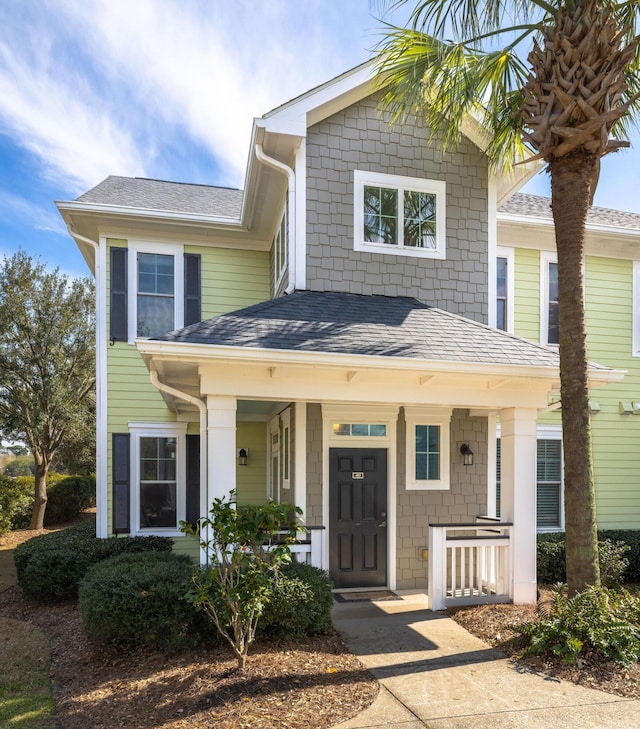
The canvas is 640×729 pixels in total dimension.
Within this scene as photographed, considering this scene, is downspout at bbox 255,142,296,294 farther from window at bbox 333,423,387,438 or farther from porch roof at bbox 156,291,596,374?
window at bbox 333,423,387,438

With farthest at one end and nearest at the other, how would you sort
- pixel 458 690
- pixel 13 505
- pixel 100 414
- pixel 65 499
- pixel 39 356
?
pixel 65 499 < pixel 39 356 < pixel 13 505 < pixel 100 414 < pixel 458 690

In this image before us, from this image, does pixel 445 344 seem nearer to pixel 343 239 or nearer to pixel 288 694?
pixel 343 239

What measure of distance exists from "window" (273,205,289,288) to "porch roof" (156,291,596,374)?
3.99ft

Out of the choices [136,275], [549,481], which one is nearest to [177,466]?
[136,275]

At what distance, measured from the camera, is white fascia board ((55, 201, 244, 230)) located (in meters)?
8.96

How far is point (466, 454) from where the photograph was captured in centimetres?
797

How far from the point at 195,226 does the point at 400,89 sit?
4.39 metres

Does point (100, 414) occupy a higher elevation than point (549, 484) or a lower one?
higher

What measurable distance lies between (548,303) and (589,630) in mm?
6952

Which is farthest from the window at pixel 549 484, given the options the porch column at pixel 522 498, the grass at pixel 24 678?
the grass at pixel 24 678

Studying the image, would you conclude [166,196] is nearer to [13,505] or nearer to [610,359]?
[13,505]

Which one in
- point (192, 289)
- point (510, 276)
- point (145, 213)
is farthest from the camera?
point (510, 276)

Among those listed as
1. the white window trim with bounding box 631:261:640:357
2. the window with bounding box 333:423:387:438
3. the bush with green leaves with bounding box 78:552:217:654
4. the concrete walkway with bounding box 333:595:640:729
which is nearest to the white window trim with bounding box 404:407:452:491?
the window with bounding box 333:423:387:438

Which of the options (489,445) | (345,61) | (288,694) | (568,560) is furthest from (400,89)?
(288,694)
